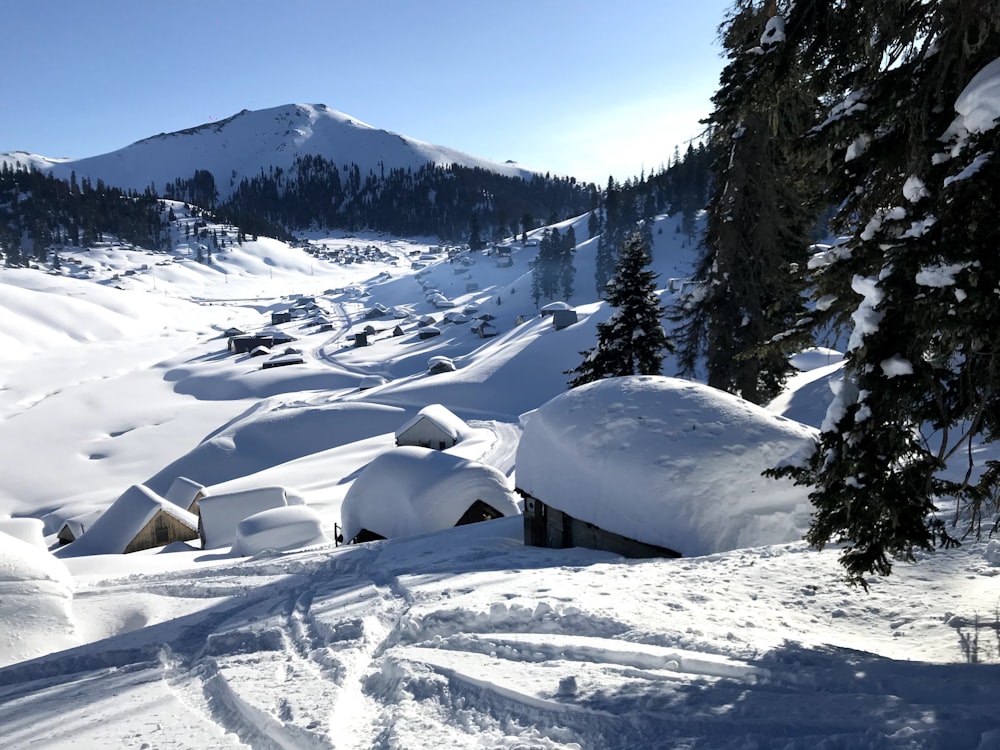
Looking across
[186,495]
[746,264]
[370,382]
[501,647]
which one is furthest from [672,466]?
[370,382]

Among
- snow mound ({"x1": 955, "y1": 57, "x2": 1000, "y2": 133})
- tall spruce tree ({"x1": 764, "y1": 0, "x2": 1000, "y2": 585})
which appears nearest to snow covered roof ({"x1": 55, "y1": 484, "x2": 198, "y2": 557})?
tall spruce tree ({"x1": 764, "y1": 0, "x2": 1000, "y2": 585})

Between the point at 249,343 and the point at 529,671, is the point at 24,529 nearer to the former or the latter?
the point at 529,671

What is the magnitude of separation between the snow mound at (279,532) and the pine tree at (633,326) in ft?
39.4

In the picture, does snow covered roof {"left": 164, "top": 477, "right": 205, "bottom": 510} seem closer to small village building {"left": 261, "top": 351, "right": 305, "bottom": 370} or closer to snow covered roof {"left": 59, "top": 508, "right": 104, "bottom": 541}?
snow covered roof {"left": 59, "top": 508, "right": 104, "bottom": 541}

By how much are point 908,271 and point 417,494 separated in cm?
1563

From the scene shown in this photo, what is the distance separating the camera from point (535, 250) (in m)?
121

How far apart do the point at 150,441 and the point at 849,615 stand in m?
47.6

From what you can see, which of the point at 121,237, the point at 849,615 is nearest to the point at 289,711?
the point at 849,615

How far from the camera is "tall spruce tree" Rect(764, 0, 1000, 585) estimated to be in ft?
14.5

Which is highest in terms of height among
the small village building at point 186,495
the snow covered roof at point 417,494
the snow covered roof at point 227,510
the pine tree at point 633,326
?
the pine tree at point 633,326

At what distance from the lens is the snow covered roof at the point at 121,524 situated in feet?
89.0

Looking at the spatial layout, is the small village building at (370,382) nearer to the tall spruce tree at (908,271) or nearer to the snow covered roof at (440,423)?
the snow covered roof at (440,423)

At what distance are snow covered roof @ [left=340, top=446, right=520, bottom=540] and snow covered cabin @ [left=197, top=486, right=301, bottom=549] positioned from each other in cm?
844

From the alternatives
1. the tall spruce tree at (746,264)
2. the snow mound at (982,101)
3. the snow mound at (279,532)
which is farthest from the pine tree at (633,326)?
the snow mound at (982,101)
